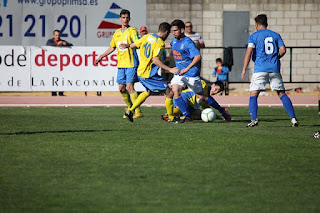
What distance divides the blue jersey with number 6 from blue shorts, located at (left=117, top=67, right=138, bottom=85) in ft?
10.2

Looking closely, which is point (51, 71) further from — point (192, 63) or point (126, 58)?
point (192, 63)

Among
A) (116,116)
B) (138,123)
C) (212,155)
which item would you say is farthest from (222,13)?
(212,155)

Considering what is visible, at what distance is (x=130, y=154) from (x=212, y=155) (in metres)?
0.99

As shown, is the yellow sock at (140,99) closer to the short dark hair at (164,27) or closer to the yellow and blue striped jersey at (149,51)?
the yellow and blue striped jersey at (149,51)

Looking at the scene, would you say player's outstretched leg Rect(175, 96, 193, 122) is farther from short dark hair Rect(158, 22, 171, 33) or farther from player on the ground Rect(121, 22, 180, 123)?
short dark hair Rect(158, 22, 171, 33)

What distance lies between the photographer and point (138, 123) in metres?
12.8

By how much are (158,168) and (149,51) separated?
5976mm

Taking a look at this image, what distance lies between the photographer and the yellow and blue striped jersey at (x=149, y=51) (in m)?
12.8

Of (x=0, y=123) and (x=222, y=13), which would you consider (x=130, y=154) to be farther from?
(x=222, y=13)

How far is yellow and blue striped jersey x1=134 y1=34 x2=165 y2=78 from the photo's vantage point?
12.8 meters

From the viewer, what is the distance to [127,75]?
14266 millimetres

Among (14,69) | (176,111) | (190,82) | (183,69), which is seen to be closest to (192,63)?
(183,69)

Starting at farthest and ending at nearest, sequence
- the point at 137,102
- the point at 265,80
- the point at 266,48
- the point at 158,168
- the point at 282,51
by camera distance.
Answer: the point at 137,102 < the point at 265,80 < the point at 266,48 < the point at 282,51 < the point at 158,168

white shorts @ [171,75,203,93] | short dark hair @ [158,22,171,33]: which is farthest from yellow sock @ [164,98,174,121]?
short dark hair @ [158,22,171,33]
